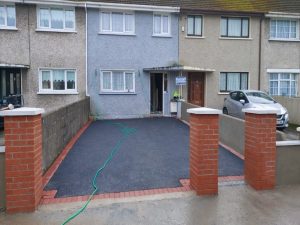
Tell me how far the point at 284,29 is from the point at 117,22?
10296 millimetres

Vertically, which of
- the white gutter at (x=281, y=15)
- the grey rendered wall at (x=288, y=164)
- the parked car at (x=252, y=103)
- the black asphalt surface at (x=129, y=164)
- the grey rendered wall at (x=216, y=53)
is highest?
the white gutter at (x=281, y=15)

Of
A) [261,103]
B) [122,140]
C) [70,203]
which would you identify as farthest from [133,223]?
[261,103]

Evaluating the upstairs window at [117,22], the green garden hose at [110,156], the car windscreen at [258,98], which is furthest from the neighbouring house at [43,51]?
the car windscreen at [258,98]

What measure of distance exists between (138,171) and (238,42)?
13.1 m

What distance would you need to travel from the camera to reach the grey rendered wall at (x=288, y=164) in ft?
17.9

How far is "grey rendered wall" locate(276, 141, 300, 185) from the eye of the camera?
5441 millimetres

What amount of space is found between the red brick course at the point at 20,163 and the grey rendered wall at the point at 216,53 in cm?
1283

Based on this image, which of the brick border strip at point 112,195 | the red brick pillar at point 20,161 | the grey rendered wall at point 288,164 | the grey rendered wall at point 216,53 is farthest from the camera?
the grey rendered wall at point 216,53

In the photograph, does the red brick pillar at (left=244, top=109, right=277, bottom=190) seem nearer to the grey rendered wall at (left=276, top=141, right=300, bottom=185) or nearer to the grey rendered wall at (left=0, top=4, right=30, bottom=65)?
the grey rendered wall at (left=276, top=141, right=300, bottom=185)

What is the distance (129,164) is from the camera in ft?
22.0

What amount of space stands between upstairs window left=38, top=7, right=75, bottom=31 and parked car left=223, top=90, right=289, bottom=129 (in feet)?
29.8

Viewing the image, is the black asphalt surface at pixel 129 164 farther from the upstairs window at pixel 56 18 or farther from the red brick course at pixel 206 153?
the upstairs window at pixel 56 18

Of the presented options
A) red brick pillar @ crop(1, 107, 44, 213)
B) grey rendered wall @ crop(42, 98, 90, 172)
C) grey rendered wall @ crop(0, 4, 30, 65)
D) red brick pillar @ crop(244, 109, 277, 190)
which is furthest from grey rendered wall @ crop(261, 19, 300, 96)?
red brick pillar @ crop(1, 107, 44, 213)

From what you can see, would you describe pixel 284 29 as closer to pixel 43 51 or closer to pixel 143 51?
pixel 143 51
